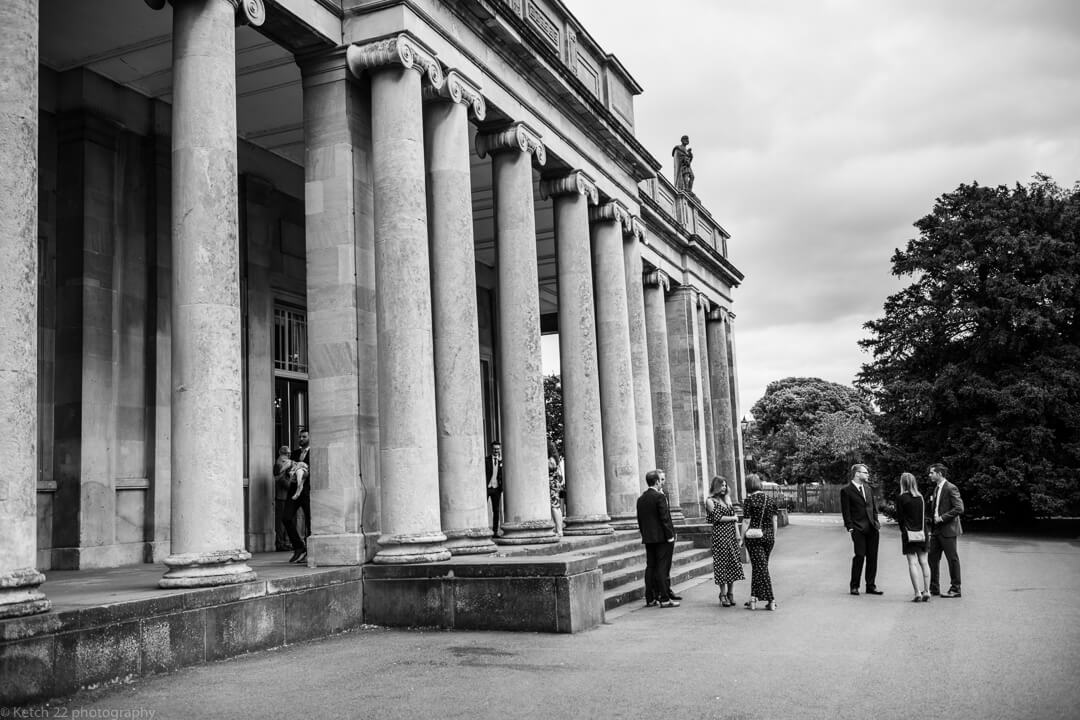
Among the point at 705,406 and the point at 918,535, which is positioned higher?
the point at 705,406

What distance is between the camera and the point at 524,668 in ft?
26.8

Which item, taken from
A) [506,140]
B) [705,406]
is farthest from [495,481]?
[705,406]

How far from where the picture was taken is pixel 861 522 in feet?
43.9

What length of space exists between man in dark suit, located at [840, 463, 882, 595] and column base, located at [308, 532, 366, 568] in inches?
279

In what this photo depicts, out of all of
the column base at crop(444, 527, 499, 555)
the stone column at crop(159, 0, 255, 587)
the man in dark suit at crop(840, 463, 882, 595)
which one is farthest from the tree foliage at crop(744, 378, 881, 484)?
the stone column at crop(159, 0, 255, 587)

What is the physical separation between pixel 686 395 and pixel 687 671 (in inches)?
778

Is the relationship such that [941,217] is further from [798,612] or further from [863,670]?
[863,670]

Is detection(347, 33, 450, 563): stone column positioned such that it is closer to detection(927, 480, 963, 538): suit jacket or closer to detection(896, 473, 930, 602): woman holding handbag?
detection(896, 473, 930, 602): woman holding handbag

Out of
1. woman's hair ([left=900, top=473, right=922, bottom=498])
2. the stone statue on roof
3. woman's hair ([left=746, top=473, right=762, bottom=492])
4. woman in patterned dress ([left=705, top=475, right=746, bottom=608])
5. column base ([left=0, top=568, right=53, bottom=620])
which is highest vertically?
the stone statue on roof

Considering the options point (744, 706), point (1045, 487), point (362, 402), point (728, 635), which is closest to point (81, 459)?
point (362, 402)

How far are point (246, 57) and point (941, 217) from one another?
85.7ft

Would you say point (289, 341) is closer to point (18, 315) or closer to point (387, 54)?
point (387, 54)

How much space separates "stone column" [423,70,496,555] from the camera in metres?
12.7

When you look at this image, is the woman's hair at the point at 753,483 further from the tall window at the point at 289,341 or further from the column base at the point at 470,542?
the tall window at the point at 289,341
